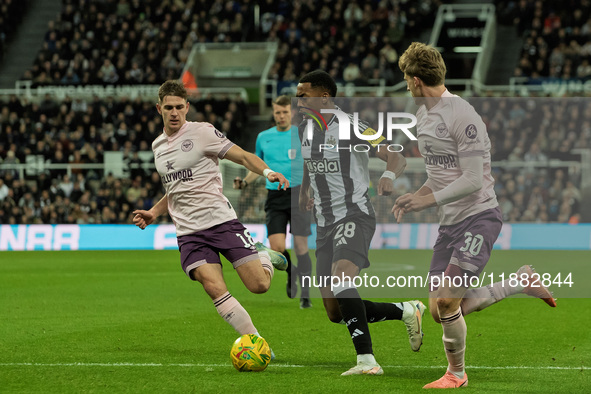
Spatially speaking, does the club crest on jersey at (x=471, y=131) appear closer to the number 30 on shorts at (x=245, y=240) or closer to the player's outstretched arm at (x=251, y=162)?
the player's outstretched arm at (x=251, y=162)

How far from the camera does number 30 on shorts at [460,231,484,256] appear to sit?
5.86 m

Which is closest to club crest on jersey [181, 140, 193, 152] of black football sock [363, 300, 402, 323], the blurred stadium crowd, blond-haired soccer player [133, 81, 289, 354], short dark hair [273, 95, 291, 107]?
blond-haired soccer player [133, 81, 289, 354]

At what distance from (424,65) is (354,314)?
173cm

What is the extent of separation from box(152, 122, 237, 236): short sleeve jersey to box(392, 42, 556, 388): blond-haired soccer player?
5.53 ft

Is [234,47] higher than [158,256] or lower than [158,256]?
higher

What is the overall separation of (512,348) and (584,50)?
19693 mm

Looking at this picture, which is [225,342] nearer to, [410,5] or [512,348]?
[512,348]

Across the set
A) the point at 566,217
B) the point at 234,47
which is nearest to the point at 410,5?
the point at 234,47

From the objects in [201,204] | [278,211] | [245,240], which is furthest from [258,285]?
[278,211]

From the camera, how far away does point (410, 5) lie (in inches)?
1184

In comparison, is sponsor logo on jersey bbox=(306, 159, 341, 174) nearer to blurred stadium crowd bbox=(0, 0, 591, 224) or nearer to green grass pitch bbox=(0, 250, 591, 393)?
green grass pitch bbox=(0, 250, 591, 393)

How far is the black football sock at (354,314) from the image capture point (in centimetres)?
641

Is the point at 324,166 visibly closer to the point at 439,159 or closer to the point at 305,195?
the point at 305,195

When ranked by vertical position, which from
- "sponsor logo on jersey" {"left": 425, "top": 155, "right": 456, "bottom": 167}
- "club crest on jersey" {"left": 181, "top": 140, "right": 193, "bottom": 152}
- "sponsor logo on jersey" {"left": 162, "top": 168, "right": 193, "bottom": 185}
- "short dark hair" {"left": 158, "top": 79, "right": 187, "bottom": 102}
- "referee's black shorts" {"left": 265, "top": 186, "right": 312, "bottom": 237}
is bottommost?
"referee's black shorts" {"left": 265, "top": 186, "right": 312, "bottom": 237}
